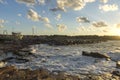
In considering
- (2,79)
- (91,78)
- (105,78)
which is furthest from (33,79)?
(105,78)

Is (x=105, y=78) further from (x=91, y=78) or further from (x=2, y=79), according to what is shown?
(x=2, y=79)

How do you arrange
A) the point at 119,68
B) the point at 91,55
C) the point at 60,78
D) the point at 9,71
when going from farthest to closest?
1. the point at 91,55
2. the point at 119,68
3. the point at 9,71
4. the point at 60,78

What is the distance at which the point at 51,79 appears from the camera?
833 inches

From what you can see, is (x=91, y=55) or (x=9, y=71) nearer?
(x=9, y=71)

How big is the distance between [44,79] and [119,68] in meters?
17.5

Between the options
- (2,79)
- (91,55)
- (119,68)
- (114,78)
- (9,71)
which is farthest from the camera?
(91,55)

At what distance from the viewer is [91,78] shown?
1020 inches

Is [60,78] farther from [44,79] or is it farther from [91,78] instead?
[91,78]

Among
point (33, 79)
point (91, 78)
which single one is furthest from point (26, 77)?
point (91, 78)

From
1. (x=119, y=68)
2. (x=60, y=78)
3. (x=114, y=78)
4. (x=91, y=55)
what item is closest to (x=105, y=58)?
(x=91, y=55)

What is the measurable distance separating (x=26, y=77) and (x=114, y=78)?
10.8 meters

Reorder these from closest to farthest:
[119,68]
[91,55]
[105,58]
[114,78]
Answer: [114,78] → [119,68] → [105,58] → [91,55]

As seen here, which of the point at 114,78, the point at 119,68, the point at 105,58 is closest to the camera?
the point at 114,78

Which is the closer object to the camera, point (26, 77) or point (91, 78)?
point (26, 77)
